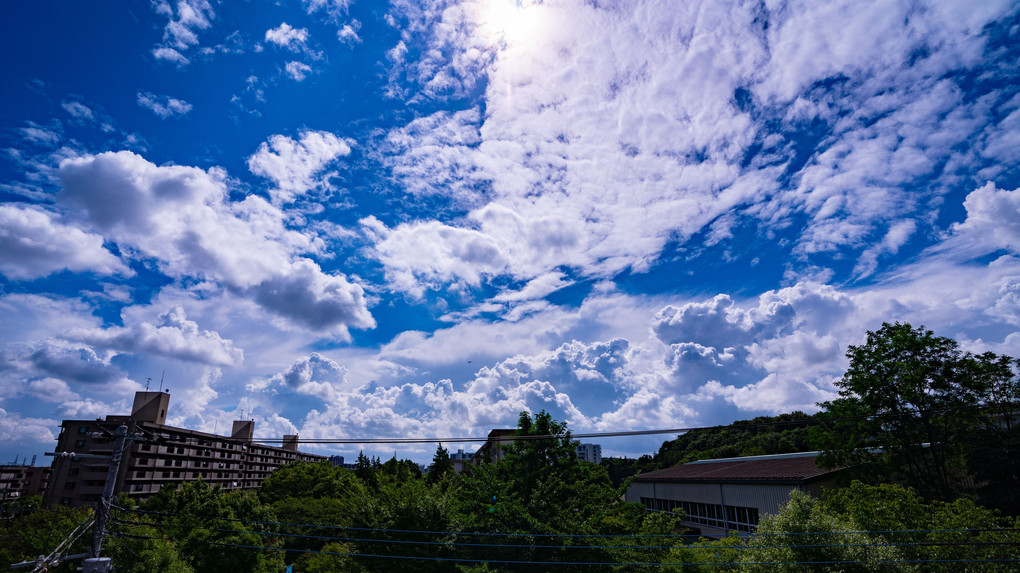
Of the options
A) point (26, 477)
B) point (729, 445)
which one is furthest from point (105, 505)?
point (26, 477)

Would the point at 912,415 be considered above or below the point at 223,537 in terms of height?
above

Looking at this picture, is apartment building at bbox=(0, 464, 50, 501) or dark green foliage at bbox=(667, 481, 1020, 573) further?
apartment building at bbox=(0, 464, 50, 501)

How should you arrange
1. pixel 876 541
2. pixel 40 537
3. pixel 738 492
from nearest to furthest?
1. pixel 876 541
2. pixel 40 537
3. pixel 738 492

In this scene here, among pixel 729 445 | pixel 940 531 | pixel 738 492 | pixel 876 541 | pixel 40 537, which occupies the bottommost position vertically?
pixel 40 537

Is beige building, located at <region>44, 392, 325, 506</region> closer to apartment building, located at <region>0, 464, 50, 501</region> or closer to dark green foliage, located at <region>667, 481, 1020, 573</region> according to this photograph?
apartment building, located at <region>0, 464, 50, 501</region>

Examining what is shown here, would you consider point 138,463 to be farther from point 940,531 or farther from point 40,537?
point 940,531

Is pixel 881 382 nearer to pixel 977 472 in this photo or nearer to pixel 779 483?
pixel 977 472

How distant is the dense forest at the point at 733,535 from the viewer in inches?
798

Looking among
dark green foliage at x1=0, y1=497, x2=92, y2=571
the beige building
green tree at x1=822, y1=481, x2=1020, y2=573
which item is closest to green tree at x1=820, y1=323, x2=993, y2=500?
green tree at x1=822, y1=481, x2=1020, y2=573

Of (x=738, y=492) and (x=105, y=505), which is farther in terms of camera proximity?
(x=738, y=492)

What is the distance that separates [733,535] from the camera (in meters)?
30.4

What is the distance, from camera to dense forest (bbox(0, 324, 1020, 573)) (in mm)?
20281

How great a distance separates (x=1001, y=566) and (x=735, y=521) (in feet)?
75.5

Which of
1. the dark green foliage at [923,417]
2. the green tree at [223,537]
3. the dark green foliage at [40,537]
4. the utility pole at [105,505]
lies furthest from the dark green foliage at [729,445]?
the utility pole at [105,505]
